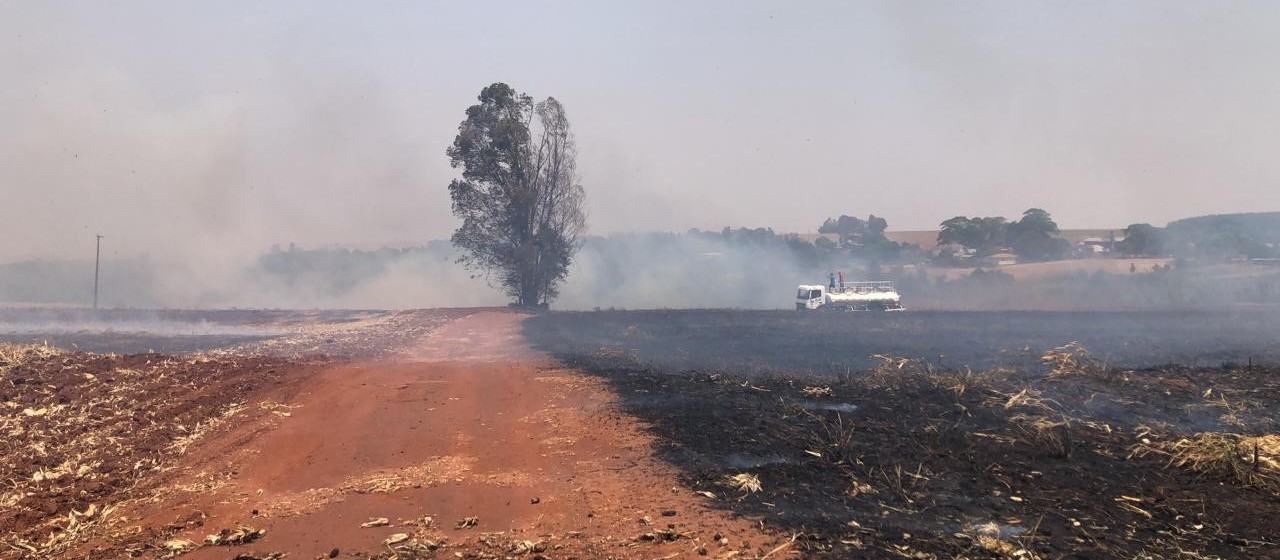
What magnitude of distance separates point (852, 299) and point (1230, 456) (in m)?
32.0

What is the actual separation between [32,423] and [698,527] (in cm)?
1009

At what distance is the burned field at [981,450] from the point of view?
6176 millimetres

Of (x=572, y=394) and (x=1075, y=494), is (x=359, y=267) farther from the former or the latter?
(x=1075, y=494)

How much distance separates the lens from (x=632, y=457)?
861 cm

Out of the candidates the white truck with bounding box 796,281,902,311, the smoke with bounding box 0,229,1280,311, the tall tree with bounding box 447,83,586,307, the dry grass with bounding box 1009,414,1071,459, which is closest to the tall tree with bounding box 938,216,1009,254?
the smoke with bounding box 0,229,1280,311

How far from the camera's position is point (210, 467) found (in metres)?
8.91

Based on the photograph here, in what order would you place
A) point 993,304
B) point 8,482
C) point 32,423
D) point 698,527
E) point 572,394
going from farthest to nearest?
→ point 993,304, point 572,394, point 32,423, point 8,482, point 698,527

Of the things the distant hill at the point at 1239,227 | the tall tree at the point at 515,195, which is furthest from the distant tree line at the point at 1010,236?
the tall tree at the point at 515,195

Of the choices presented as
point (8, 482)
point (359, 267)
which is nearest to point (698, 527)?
point (8, 482)

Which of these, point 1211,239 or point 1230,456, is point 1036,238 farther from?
point 1230,456

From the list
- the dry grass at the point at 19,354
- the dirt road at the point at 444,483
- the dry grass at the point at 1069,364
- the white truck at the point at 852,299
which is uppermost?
the white truck at the point at 852,299

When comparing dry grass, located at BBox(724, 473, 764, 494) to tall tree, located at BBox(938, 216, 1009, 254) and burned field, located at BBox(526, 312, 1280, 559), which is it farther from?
tall tree, located at BBox(938, 216, 1009, 254)

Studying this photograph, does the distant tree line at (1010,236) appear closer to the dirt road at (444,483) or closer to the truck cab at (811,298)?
the truck cab at (811,298)

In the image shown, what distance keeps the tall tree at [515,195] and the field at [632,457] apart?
65.3 feet
